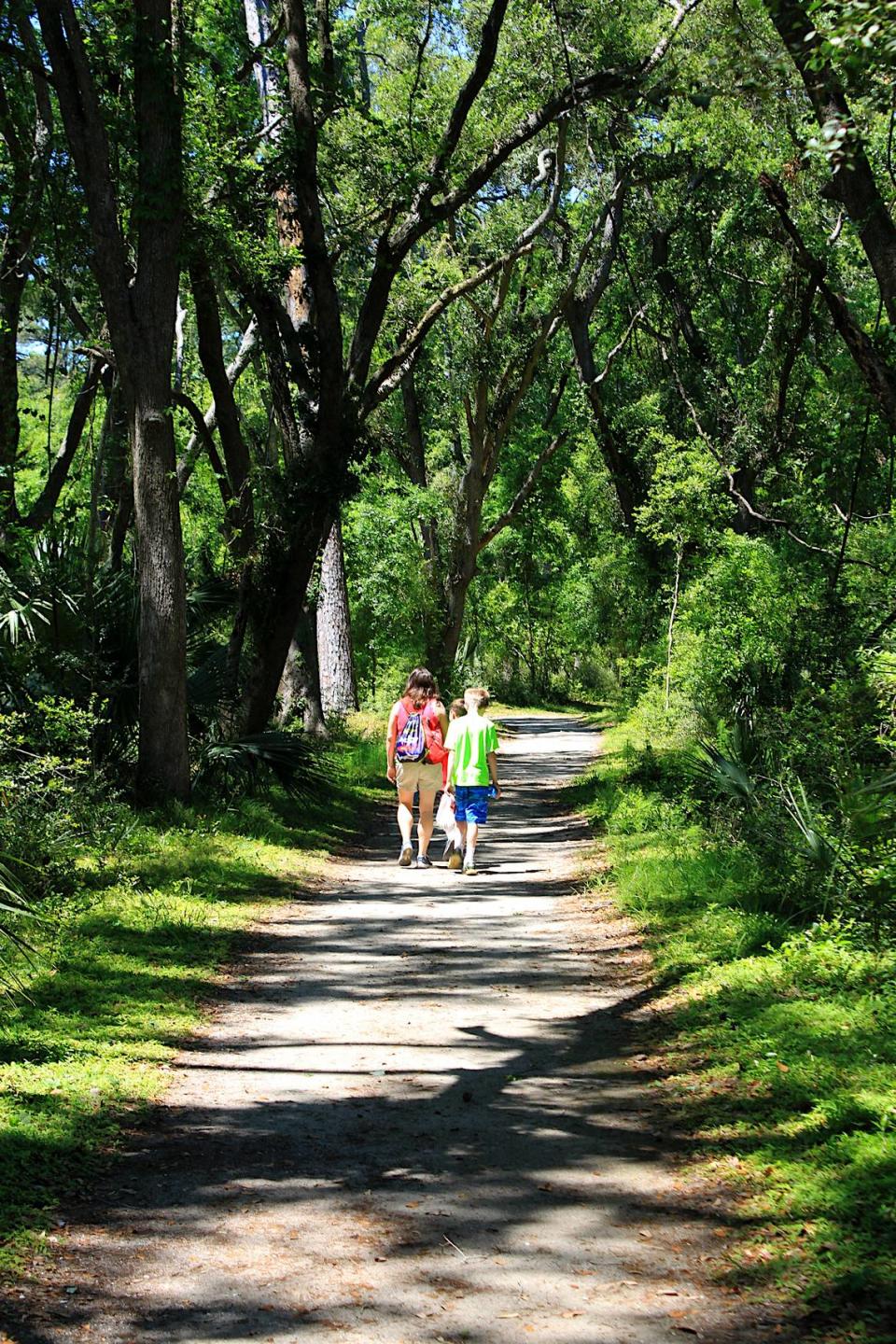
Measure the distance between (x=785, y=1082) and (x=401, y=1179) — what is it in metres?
1.82

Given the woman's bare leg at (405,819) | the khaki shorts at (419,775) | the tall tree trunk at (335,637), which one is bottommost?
the woman's bare leg at (405,819)

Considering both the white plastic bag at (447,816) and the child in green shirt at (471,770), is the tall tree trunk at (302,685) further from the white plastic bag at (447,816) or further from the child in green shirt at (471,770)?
the child in green shirt at (471,770)

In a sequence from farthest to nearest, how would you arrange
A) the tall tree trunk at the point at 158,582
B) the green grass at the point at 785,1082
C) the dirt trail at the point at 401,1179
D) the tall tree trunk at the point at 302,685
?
the tall tree trunk at the point at 302,685 → the tall tree trunk at the point at 158,582 → the green grass at the point at 785,1082 → the dirt trail at the point at 401,1179

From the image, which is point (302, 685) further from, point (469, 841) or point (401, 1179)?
point (401, 1179)

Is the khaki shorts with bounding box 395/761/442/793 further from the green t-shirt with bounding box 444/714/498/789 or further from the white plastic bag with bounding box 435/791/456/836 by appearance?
the green t-shirt with bounding box 444/714/498/789

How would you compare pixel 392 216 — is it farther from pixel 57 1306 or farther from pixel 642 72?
pixel 57 1306

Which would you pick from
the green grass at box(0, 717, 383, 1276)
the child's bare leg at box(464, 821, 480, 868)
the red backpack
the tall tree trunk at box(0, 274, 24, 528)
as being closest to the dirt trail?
the green grass at box(0, 717, 383, 1276)

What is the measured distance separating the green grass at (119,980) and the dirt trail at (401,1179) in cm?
21

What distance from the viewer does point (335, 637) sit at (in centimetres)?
2519

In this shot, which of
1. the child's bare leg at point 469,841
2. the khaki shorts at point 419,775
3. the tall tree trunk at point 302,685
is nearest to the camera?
the child's bare leg at point 469,841

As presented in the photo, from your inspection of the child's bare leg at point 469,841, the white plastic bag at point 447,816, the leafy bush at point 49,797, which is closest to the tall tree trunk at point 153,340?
the leafy bush at point 49,797

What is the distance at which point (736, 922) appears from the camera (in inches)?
342

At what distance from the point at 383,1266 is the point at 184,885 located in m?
6.46

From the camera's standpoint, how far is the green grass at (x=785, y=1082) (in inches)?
167
